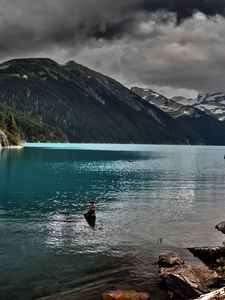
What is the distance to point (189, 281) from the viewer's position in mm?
30328

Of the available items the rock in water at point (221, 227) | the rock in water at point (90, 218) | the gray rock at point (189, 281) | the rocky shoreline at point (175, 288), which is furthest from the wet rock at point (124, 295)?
the rock in water at point (90, 218)

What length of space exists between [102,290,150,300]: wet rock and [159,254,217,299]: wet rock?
2.53 metres

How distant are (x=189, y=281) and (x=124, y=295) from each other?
541 centimetres

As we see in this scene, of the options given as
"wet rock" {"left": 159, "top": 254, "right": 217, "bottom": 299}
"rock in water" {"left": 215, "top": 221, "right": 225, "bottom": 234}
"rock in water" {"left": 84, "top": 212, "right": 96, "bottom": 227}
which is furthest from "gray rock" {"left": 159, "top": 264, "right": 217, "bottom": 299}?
"rock in water" {"left": 84, "top": 212, "right": 96, "bottom": 227}

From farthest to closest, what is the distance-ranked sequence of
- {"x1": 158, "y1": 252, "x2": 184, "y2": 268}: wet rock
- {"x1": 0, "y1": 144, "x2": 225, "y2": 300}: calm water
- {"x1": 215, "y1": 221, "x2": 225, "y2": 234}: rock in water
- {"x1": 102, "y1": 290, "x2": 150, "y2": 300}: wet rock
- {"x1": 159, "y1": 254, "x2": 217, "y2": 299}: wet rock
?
{"x1": 215, "y1": 221, "x2": 225, "y2": 234}: rock in water
{"x1": 158, "y1": 252, "x2": 184, "y2": 268}: wet rock
{"x1": 0, "y1": 144, "x2": 225, "y2": 300}: calm water
{"x1": 159, "y1": 254, "x2": 217, "y2": 299}: wet rock
{"x1": 102, "y1": 290, "x2": 150, "y2": 300}: wet rock

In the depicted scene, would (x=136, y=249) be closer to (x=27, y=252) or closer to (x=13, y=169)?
(x=27, y=252)

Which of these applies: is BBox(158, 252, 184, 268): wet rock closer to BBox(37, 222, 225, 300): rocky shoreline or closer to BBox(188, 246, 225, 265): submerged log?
BBox(37, 222, 225, 300): rocky shoreline

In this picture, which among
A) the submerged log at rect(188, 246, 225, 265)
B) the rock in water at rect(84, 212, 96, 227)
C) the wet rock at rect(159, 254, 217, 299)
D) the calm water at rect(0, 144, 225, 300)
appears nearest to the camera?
the wet rock at rect(159, 254, 217, 299)

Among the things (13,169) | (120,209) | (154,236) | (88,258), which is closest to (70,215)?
(120,209)

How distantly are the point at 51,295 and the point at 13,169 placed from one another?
4305 inches

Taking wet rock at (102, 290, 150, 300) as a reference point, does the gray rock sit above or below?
above

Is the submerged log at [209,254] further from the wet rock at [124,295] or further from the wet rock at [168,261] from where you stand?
the wet rock at [124,295]

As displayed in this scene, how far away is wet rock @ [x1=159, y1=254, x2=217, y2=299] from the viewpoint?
2964 cm

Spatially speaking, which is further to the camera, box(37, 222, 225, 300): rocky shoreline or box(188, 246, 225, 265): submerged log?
box(188, 246, 225, 265): submerged log
